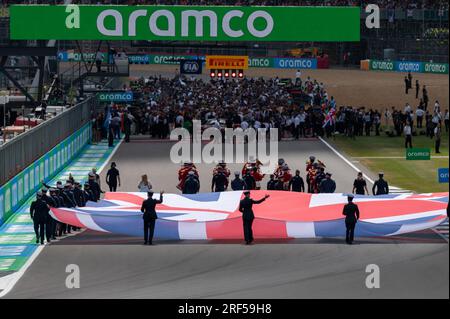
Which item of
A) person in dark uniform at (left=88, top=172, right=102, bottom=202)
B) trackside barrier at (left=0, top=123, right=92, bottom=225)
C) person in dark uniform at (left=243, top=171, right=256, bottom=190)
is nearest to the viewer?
trackside barrier at (left=0, top=123, right=92, bottom=225)

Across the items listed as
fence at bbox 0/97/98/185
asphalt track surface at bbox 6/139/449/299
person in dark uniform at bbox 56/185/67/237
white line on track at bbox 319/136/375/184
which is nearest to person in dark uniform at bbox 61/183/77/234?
person in dark uniform at bbox 56/185/67/237

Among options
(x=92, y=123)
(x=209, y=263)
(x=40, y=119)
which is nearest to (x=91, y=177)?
(x=209, y=263)

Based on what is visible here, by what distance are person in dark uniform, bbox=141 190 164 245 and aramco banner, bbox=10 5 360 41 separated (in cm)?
1975

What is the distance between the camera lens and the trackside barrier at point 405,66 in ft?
254

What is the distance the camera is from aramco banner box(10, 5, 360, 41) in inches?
1753

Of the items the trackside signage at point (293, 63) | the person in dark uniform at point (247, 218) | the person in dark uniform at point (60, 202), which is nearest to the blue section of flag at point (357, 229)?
the person in dark uniform at point (247, 218)

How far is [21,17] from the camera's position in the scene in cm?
4609

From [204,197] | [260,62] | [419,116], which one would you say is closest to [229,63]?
[419,116]

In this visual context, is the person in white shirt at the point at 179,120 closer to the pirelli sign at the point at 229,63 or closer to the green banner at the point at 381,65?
the pirelli sign at the point at 229,63

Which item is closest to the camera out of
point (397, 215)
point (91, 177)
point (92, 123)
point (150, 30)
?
point (397, 215)

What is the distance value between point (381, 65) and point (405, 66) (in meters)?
2.95

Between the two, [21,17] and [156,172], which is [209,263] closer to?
[156,172]

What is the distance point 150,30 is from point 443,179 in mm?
29434

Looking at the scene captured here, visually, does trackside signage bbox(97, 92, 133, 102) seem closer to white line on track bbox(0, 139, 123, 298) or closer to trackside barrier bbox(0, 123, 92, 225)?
trackside barrier bbox(0, 123, 92, 225)
